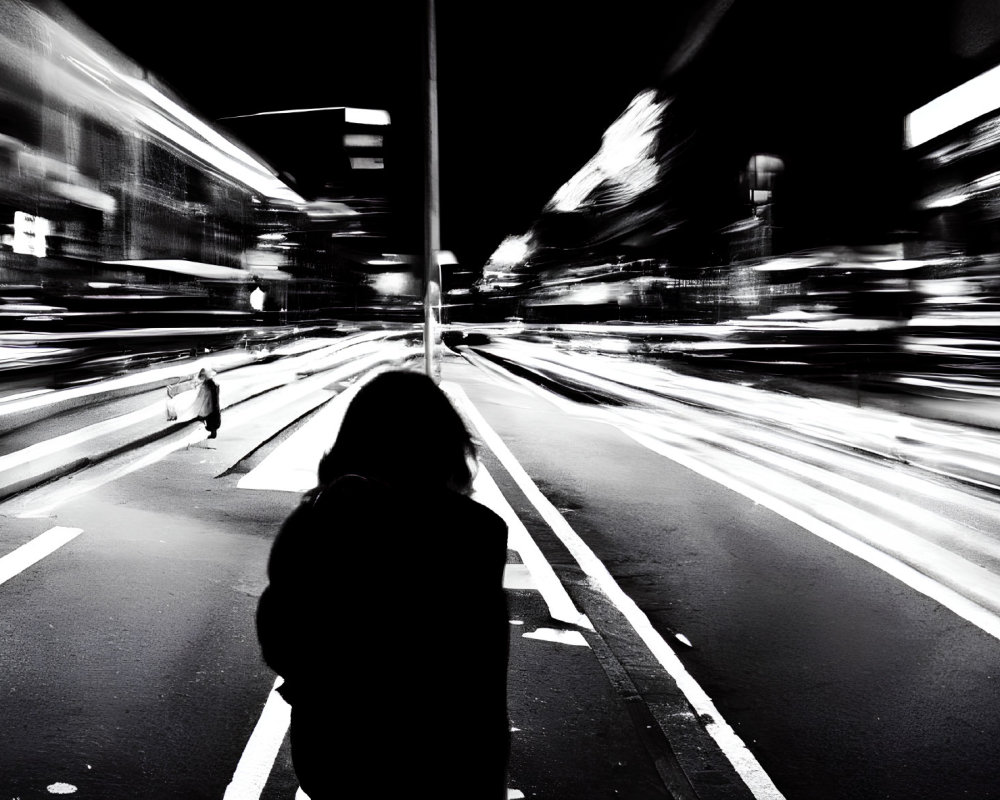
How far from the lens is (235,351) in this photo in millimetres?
8953

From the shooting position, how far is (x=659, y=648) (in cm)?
437

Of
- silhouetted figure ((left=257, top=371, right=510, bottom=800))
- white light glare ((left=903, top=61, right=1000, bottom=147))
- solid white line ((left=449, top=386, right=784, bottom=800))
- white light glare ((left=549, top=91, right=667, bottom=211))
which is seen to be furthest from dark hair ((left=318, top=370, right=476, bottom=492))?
white light glare ((left=549, top=91, right=667, bottom=211))

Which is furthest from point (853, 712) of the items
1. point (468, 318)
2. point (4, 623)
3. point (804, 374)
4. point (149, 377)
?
point (468, 318)

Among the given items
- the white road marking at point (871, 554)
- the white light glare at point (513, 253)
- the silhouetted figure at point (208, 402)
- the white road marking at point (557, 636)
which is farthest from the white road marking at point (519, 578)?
the white light glare at point (513, 253)

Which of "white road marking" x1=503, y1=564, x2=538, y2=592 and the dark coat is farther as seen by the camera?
"white road marking" x1=503, y1=564, x2=538, y2=592

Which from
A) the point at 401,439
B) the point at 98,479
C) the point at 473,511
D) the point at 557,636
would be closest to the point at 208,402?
the point at 98,479

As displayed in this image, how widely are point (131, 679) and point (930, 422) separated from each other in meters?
14.2

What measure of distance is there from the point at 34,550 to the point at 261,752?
3.72 meters

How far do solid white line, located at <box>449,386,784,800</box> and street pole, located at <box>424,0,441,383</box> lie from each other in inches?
77.6

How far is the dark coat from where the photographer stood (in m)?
1.50

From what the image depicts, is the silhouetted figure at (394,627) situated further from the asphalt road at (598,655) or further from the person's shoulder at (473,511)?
the asphalt road at (598,655)

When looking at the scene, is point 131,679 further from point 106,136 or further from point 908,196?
point 908,196

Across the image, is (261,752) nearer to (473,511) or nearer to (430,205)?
(473,511)

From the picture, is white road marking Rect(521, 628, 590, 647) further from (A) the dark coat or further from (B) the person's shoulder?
(B) the person's shoulder
